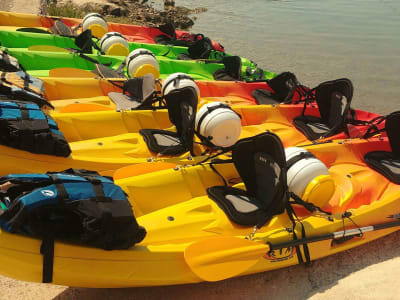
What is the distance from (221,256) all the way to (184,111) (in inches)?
86.9

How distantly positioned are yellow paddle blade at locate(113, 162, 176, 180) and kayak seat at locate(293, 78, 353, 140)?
2.64 m

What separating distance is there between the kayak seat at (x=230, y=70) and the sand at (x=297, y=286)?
4815mm

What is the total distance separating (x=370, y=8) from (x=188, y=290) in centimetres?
1956

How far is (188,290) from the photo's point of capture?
349 centimetres

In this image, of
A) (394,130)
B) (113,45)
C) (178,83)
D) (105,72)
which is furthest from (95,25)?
(394,130)

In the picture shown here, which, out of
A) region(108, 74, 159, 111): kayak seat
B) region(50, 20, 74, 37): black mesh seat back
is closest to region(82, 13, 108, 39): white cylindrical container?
region(50, 20, 74, 37): black mesh seat back

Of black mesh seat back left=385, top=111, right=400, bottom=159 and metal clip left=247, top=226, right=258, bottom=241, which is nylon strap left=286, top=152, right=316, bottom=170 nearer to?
metal clip left=247, top=226, right=258, bottom=241

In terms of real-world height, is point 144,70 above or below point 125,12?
below

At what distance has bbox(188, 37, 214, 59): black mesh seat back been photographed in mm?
9117

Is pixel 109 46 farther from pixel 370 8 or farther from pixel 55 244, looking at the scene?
pixel 370 8

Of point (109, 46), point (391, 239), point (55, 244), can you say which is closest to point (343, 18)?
point (109, 46)

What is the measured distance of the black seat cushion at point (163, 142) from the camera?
4.71 meters

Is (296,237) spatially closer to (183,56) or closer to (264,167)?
(264,167)

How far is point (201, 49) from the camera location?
916 cm
